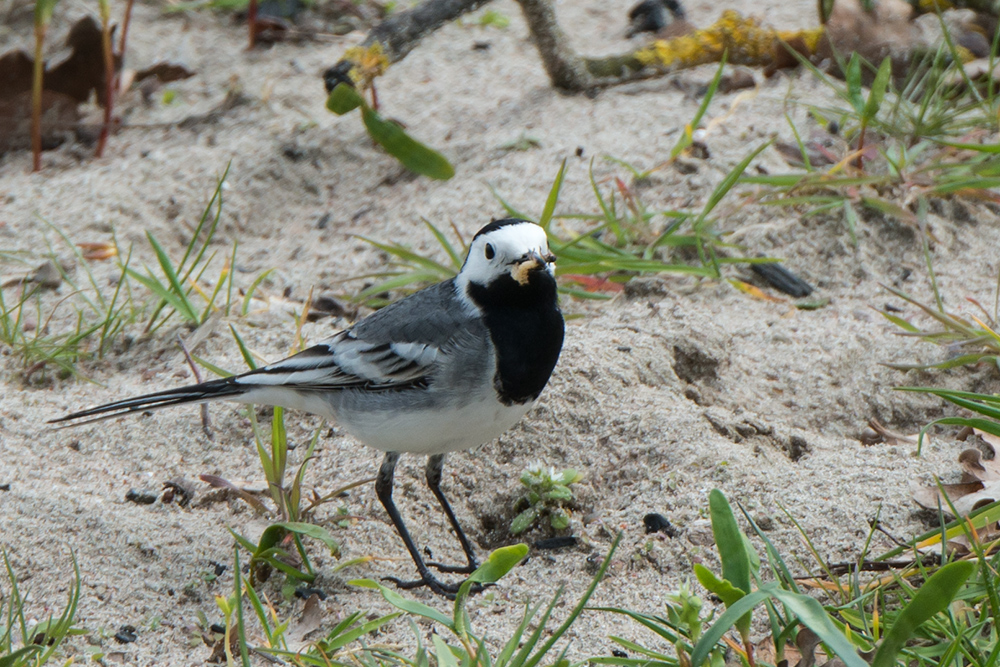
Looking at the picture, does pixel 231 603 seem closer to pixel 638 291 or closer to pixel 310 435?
pixel 310 435

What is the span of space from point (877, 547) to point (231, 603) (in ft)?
5.80

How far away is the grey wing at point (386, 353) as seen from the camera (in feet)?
10.9

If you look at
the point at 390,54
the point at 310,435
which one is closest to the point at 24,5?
the point at 390,54

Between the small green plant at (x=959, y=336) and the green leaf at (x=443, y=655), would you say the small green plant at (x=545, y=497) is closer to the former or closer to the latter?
the green leaf at (x=443, y=655)

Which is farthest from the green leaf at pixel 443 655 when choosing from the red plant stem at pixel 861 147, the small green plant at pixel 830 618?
the red plant stem at pixel 861 147

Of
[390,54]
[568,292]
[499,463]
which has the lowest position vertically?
[499,463]

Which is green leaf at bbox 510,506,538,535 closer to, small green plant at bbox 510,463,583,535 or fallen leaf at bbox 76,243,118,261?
small green plant at bbox 510,463,583,535

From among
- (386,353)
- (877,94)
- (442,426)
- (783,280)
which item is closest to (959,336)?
(783,280)

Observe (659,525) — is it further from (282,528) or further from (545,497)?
(282,528)

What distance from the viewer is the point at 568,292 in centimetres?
421

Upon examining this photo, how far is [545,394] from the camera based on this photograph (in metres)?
3.74

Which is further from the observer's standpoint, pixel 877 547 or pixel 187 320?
pixel 187 320

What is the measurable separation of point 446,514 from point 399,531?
21 cm

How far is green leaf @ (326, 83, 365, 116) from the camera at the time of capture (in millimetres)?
5125
